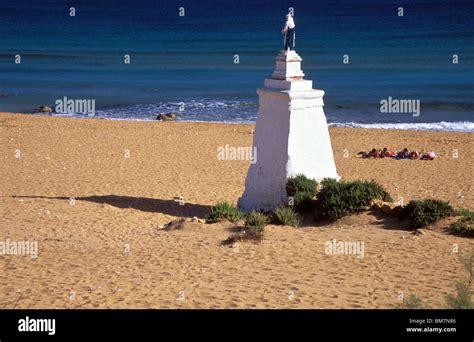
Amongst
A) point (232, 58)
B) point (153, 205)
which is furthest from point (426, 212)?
point (232, 58)

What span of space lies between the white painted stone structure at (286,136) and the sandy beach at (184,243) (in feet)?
4.15

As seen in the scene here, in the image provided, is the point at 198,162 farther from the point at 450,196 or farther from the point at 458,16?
the point at 458,16

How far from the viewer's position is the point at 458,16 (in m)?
91.4

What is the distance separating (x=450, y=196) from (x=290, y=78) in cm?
518

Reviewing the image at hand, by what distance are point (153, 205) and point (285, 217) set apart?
139 inches

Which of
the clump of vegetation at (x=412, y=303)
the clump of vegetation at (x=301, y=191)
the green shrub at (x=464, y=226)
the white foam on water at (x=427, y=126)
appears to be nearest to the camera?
the clump of vegetation at (x=412, y=303)

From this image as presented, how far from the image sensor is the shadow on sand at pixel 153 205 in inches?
641

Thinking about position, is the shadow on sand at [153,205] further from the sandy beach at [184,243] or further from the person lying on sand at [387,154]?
the person lying on sand at [387,154]

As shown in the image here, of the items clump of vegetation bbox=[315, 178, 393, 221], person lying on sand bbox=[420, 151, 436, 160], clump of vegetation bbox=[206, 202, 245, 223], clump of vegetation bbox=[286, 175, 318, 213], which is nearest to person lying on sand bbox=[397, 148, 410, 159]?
person lying on sand bbox=[420, 151, 436, 160]

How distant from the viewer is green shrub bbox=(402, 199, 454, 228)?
13.7m

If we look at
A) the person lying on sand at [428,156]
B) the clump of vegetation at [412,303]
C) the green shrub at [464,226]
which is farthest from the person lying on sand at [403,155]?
the clump of vegetation at [412,303]

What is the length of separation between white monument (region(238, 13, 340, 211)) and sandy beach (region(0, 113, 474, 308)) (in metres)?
1.27

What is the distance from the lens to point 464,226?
1342 centimetres

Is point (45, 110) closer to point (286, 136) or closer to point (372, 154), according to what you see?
point (372, 154)
